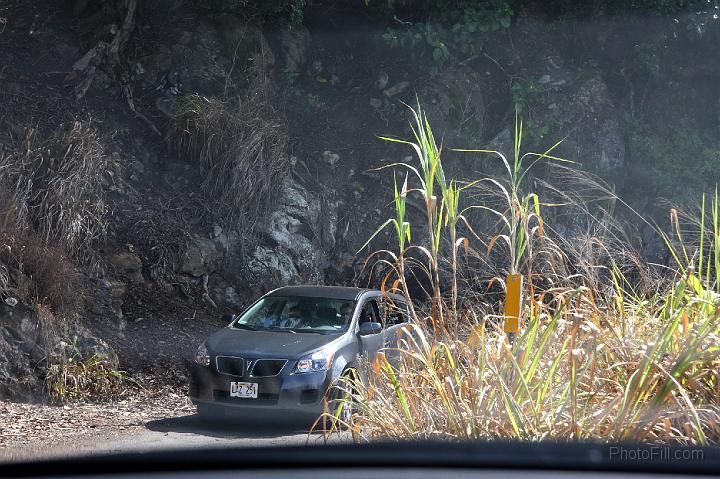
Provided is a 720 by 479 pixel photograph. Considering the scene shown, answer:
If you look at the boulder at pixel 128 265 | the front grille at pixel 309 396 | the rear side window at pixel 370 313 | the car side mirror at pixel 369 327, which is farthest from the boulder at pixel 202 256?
the front grille at pixel 309 396

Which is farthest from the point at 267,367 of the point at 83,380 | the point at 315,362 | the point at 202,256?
the point at 202,256

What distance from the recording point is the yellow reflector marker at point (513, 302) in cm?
518

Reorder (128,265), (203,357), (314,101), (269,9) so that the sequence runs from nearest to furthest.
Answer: (203,357) < (128,265) < (269,9) < (314,101)

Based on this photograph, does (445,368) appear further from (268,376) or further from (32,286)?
(32,286)

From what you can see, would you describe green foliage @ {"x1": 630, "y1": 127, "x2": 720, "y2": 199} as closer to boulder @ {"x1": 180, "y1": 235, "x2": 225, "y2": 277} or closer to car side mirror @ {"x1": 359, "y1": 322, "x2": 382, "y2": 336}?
boulder @ {"x1": 180, "y1": 235, "x2": 225, "y2": 277}

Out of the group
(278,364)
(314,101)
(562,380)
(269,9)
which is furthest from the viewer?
(314,101)

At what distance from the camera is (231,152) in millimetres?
14680

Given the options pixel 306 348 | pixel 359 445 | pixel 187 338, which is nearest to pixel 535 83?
pixel 187 338

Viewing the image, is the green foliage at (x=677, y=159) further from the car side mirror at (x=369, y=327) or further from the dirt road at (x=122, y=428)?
the dirt road at (x=122, y=428)

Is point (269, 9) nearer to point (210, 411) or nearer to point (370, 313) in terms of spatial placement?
point (370, 313)

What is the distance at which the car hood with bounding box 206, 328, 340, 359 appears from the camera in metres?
8.77

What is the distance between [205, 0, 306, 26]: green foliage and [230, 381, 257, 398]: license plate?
980 cm

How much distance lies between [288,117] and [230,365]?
901cm

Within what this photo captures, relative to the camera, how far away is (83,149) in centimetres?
1259
